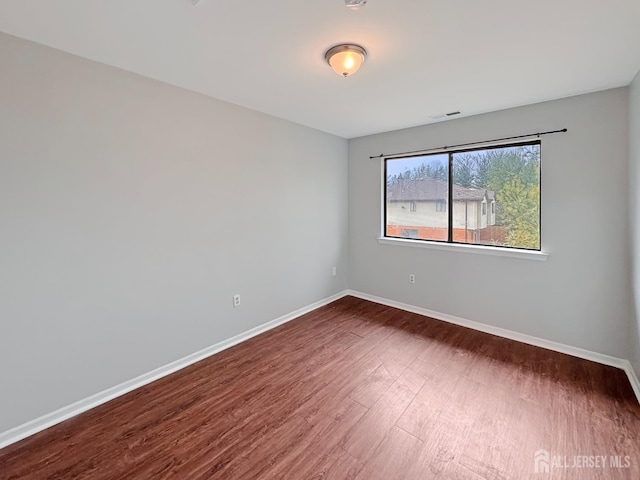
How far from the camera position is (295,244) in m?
3.61

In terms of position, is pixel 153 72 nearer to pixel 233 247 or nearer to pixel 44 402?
pixel 233 247

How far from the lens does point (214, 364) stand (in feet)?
8.57

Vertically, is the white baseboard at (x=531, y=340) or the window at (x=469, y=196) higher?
the window at (x=469, y=196)

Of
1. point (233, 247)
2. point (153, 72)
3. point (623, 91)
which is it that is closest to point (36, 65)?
point (153, 72)

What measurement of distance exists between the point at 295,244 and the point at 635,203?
3097mm

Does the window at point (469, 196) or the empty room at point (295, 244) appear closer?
the empty room at point (295, 244)

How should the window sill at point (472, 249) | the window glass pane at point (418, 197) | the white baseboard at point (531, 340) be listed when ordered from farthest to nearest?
the window glass pane at point (418, 197) < the window sill at point (472, 249) < the white baseboard at point (531, 340)

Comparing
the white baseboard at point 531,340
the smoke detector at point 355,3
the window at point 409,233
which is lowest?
the white baseboard at point 531,340

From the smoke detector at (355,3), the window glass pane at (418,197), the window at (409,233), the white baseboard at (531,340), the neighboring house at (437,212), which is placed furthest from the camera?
the window at (409,233)

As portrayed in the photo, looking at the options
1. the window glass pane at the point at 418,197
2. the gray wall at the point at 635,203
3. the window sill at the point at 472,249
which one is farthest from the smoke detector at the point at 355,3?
the window sill at the point at 472,249

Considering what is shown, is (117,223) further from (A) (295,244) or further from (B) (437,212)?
(B) (437,212)

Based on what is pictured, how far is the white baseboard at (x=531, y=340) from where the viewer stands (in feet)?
7.99

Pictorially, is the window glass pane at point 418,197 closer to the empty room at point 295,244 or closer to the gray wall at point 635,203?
the empty room at point 295,244

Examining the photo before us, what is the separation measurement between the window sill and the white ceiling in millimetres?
1470
